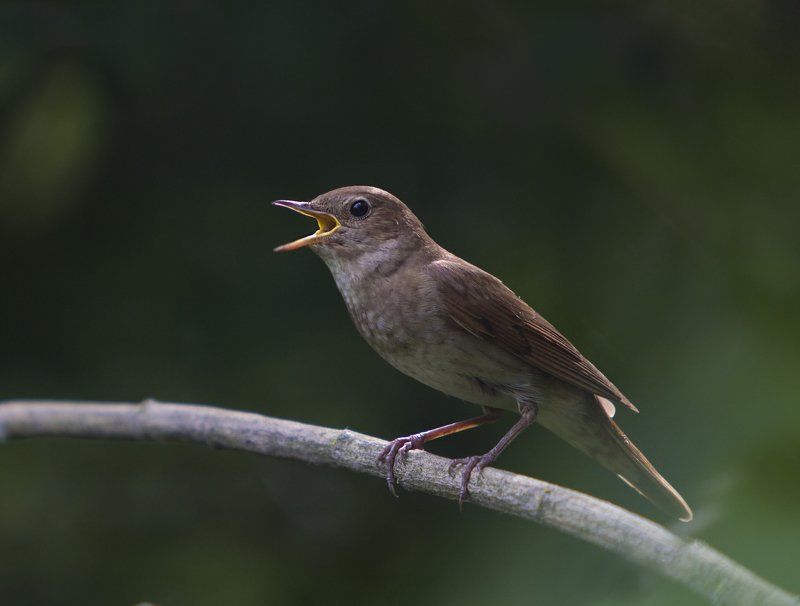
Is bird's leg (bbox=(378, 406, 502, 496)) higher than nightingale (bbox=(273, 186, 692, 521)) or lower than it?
lower

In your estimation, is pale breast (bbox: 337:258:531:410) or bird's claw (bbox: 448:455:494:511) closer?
bird's claw (bbox: 448:455:494:511)

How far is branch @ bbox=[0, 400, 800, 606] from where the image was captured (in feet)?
3.43

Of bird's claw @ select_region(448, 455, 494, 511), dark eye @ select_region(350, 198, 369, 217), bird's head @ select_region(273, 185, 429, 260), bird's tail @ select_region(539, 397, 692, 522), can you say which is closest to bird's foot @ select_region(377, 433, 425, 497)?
bird's claw @ select_region(448, 455, 494, 511)

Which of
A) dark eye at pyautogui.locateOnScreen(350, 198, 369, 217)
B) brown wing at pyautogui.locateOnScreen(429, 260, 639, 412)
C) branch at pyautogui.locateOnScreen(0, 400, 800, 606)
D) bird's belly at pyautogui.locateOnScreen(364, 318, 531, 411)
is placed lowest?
branch at pyautogui.locateOnScreen(0, 400, 800, 606)

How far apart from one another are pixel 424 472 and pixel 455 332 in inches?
24.7

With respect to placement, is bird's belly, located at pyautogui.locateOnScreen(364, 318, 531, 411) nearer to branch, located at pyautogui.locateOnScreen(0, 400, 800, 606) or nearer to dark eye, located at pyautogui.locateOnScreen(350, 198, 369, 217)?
branch, located at pyautogui.locateOnScreen(0, 400, 800, 606)

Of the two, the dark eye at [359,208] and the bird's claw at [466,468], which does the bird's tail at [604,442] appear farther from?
the dark eye at [359,208]

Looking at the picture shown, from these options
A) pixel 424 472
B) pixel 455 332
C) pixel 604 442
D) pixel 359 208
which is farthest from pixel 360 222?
pixel 604 442

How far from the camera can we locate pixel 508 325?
3.27 meters

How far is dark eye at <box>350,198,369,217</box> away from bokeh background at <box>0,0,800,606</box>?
93 centimetres

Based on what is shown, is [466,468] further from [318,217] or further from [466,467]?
[318,217]

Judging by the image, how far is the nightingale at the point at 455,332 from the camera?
10.3ft

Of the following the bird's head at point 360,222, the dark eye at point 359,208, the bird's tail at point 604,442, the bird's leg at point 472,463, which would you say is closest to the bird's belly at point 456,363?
the bird's leg at point 472,463

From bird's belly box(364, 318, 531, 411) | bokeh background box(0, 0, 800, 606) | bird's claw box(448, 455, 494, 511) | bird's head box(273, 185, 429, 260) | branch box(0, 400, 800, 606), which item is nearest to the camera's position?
branch box(0, 400, 800, 606)
